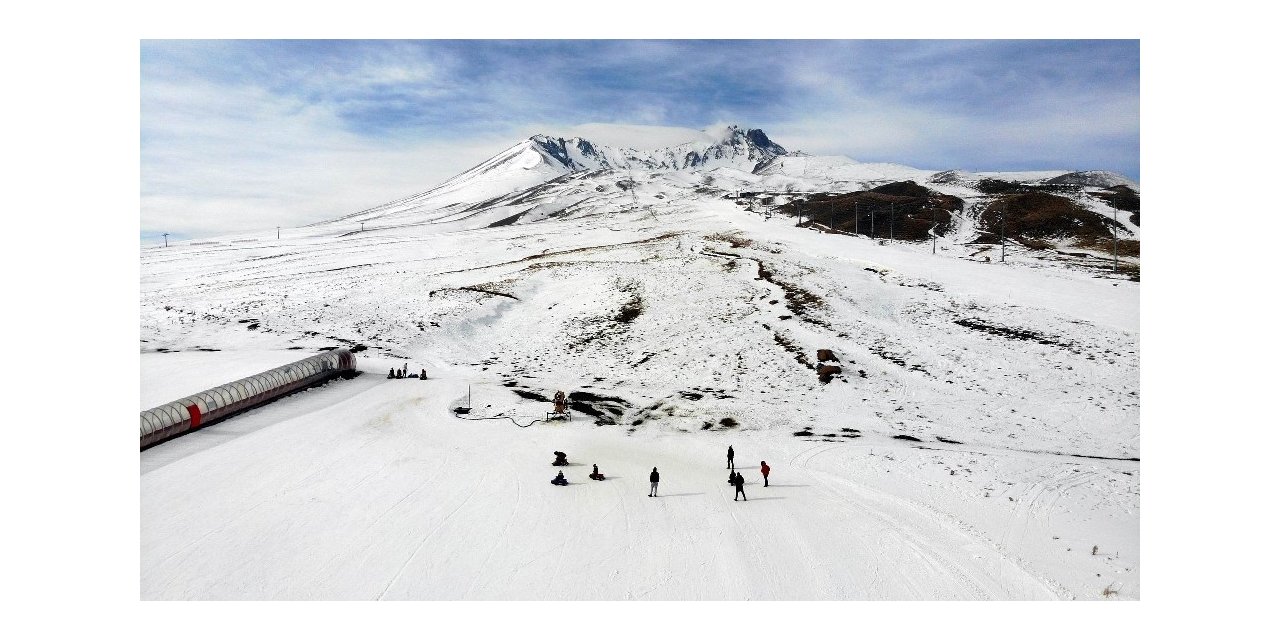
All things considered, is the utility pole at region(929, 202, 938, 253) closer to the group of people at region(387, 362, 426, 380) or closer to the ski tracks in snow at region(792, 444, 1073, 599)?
the ski tracks in snow at region(792, 444, 1073, 599)

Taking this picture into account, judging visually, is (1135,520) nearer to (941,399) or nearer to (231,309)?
(941,399)

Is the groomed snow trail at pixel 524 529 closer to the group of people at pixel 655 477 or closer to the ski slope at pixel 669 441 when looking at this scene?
the ski slope at pixel 669 441

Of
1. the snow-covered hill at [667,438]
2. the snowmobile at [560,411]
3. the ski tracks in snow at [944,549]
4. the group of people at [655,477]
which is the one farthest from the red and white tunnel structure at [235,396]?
the ski tracks in snow at [944,549]

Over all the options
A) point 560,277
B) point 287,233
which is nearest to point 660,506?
point 560,277

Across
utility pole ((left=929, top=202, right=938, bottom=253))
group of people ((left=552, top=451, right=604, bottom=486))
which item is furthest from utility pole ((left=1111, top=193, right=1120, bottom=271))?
group of people ((left=552, top=451, right=604, bottom=486))

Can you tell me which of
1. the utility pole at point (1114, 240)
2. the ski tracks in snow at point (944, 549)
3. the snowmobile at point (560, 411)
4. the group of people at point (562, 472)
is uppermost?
the utility pole at point (1114, 240)
